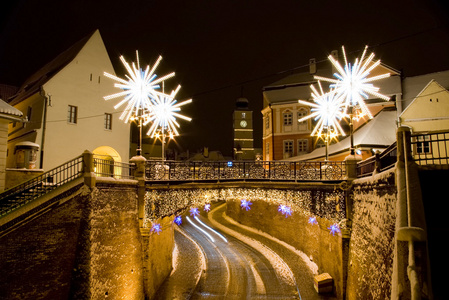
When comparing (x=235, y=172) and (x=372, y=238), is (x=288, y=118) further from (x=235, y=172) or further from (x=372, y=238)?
(x=372, y=238)

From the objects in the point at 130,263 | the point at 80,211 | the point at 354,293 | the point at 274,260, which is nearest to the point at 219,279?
the point at 274,260

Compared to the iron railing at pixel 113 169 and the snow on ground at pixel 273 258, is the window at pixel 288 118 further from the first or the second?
the iron railing at pixel 113 169

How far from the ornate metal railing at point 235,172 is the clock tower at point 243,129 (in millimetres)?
44806

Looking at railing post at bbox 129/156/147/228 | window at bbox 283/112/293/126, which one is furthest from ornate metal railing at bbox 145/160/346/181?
window at bbox 283/112/293/126

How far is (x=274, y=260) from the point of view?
76.0 feet

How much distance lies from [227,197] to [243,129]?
48264mm

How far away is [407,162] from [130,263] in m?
12.9

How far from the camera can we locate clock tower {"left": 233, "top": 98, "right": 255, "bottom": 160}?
6594 cm

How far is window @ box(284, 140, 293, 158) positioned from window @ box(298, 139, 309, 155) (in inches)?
39.0

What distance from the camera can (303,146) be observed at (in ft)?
125

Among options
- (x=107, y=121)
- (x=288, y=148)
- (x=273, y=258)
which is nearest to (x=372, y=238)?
(x=273, y=258)

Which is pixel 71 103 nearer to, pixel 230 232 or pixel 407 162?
pixel 230 232

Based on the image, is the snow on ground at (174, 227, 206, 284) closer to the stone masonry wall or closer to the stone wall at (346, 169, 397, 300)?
the stone masonry wall

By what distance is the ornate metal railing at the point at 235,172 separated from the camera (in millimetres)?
17250
